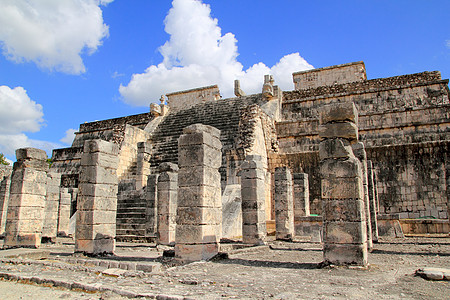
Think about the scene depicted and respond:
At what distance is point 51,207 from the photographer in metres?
15.9

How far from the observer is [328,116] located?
803 cm

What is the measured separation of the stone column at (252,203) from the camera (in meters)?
12.2

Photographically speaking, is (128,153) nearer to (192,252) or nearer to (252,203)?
(252,203)

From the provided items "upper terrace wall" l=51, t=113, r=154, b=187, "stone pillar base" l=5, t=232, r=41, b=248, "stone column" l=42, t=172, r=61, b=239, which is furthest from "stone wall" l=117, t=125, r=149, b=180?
"stone pillar base" l=5, t=232, r=41, b=248

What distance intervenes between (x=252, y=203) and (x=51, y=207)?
30.4 feet

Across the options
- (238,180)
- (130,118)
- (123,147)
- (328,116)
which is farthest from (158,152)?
(328,116)

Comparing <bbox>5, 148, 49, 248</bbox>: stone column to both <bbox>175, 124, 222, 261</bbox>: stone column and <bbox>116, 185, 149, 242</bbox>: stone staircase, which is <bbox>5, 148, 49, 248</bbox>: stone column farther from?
<bbox>175, 124, 222, 261</bbox>: stone column

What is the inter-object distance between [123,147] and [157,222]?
6997 millimetres

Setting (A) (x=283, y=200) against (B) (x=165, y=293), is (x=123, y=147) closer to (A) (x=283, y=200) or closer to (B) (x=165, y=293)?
(A) (x=283, y=200)

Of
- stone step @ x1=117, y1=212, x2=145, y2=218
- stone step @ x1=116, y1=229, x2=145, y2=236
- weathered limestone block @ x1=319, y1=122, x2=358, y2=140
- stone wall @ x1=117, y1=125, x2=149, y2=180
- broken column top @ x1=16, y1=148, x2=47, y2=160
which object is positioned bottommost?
stone step @ x1=116, y1=229, x2=145, y2=236

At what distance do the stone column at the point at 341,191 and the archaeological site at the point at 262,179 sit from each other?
0.07ft

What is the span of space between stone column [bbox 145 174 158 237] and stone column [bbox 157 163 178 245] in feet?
3.43

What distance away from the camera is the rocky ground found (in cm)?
518

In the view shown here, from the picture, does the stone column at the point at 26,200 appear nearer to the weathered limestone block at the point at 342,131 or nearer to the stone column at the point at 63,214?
the stone column at the point at 63,214
